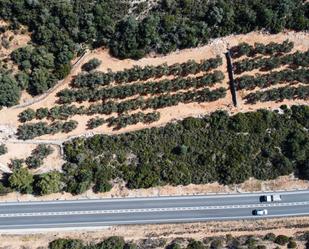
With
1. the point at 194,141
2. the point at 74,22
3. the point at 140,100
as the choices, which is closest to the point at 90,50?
the point at 74,22

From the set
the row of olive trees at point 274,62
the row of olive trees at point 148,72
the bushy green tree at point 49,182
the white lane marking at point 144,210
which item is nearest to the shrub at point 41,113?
the row of olive trees at point 148,72

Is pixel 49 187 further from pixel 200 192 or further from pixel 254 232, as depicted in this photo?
pixel 254 232

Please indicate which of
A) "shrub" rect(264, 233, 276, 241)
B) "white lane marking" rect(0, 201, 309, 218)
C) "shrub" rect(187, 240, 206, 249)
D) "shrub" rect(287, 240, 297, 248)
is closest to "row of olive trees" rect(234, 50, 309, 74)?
"white lane marking" rect(0, 201, 309, 218)

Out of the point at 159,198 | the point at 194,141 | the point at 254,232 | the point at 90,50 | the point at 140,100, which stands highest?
the point at 90,50

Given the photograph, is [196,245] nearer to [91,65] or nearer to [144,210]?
[144,210]

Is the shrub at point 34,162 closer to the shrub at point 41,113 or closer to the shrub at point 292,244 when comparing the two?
the shrub at point 41,113

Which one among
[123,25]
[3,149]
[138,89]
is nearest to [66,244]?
[3,149]
